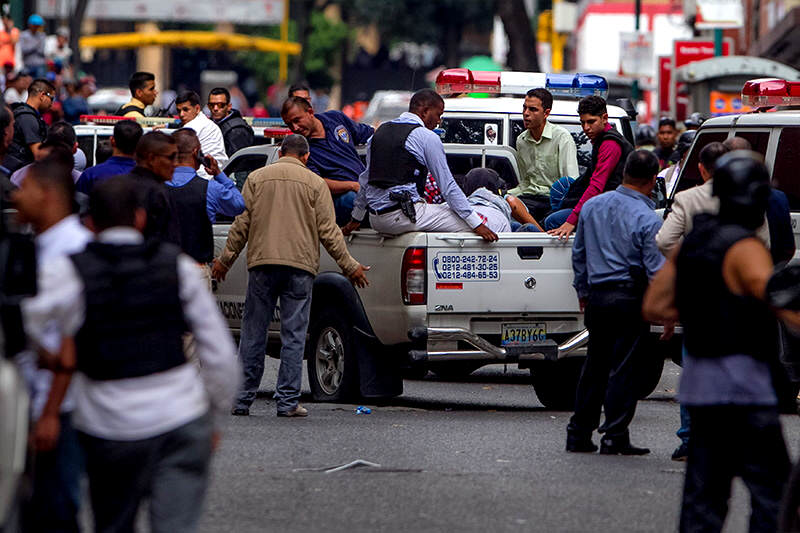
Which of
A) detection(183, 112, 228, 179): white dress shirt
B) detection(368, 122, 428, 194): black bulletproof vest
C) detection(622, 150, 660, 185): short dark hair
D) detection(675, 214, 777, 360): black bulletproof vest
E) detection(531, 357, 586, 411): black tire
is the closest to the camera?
detection(675, 214, 777, 360): black bulletproof vest

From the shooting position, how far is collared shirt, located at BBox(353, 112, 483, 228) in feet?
37.0

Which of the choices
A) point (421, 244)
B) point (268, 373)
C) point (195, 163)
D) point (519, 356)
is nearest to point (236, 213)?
point (195, 163)

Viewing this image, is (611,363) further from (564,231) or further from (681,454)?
(564,231)

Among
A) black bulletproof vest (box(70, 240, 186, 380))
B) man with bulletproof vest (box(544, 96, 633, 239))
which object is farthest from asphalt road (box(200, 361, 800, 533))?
black bulletproof vest (box(70, 240, 186, 380))

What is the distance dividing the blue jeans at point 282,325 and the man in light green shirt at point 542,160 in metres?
2.79

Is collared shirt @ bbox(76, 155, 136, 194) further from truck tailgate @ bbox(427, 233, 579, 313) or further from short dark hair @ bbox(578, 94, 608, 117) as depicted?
short dark hair @ bbox(578, 94, 608, 117)

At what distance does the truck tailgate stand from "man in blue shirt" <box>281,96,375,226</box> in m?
1.63

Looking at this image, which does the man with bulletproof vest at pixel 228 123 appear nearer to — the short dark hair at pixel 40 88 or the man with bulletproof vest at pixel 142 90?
the man with bulletproof vest at pixel 142 90

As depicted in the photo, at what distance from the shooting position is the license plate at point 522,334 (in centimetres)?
1136

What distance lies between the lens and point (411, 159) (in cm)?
1148

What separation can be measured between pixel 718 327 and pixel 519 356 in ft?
16.4

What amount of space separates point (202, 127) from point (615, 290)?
18.5ft

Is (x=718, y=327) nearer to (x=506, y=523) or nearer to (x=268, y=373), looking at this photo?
(x=506, y=523)

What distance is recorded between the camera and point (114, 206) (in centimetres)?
568
